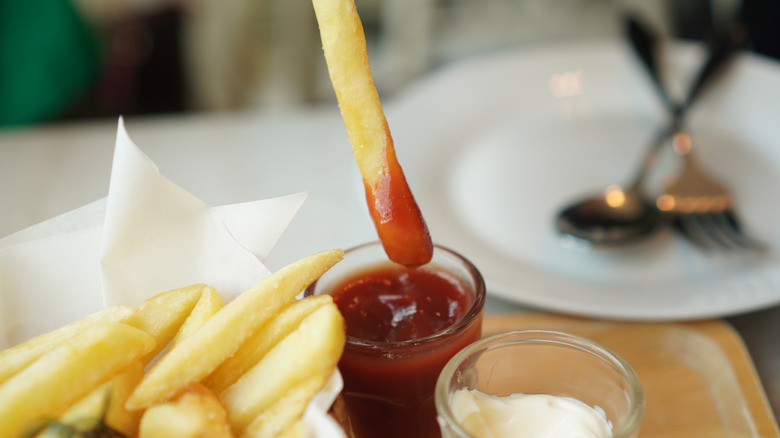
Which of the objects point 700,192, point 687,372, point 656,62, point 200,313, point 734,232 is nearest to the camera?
point 200,313

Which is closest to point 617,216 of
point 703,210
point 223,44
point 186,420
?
point 703,210

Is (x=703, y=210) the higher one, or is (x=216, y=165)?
(x=216, y=165)

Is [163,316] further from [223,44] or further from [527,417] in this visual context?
[223,44]

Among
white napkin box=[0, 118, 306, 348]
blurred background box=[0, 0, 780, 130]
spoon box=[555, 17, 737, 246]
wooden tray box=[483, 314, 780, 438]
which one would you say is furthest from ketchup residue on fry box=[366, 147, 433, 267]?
blurred background box=[0, 0, 780, 130]

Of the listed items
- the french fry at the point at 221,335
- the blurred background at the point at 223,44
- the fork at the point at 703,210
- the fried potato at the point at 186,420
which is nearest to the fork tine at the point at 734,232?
the fork at the point at 703,210

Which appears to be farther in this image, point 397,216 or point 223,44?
point 223,44

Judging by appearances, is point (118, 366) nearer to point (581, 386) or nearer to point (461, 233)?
point (581, 386)

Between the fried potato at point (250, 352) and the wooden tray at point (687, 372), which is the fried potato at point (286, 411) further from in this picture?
the wooden tray at point (687, 372)

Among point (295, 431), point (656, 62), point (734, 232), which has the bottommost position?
point (734, 232)
